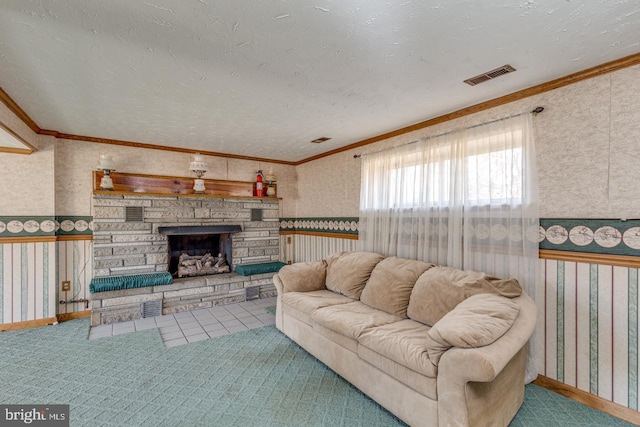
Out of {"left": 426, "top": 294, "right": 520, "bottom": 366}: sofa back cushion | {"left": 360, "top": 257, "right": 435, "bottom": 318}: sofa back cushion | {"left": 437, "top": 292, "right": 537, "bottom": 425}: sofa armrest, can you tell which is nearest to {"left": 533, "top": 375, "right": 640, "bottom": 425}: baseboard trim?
{"left": 437, "top": 292, "right": 537, "bottom": 425}: sofa armrest

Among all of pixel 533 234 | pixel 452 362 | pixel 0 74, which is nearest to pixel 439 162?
pixel 533 234

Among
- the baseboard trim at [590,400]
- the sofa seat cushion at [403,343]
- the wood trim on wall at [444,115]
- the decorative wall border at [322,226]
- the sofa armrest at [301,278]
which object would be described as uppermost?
the wood trim on wall at [444,115]

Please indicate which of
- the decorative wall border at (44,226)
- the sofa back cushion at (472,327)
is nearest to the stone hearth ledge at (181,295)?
the decorative wall border at (44,226)

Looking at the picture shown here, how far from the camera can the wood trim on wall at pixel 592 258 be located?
2000 millimetres

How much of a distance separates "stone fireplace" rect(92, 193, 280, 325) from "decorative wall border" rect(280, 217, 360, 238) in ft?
1.34

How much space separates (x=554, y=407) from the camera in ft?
7.02

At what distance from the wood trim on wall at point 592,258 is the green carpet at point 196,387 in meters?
1.01

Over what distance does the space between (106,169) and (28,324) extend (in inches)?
78.7

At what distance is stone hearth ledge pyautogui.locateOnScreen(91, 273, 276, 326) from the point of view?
12.3 feet

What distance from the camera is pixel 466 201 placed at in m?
2.82

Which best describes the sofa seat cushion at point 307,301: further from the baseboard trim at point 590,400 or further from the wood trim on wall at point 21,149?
the wood trim on wall at point 21,149

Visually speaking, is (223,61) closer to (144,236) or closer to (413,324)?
(413,324)

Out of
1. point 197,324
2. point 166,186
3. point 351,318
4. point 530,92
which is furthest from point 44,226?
point 530,92

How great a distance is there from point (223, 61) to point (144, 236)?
10.3 feet
